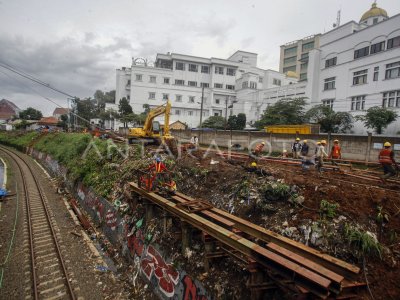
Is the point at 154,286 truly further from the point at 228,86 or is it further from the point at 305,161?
the point at 228,86

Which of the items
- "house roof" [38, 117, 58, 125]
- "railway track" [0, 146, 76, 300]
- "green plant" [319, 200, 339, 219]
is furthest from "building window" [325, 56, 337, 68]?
"house roof" [38, 117, 58, 125]

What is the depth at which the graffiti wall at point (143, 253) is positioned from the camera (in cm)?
655

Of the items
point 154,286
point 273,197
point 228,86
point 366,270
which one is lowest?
point 154,286

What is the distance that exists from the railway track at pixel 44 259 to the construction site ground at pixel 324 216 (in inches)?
213

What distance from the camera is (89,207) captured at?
1406 centimetres

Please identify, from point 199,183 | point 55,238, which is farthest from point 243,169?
point 55,238

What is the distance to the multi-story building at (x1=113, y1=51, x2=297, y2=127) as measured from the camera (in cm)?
4947

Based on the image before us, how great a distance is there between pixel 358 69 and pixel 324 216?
29.5 metres

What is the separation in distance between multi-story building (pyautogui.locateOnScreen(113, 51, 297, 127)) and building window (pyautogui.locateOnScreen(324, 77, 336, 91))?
16193 millimetres

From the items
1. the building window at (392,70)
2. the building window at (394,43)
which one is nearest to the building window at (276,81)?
the building window at (394,43)

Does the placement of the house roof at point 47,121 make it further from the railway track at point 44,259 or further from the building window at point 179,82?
the railway track at point 44,259

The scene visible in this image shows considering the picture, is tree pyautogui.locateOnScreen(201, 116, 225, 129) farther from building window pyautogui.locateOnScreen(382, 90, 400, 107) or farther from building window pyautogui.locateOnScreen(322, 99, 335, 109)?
building window pyautogui.locateOnScreen(382, 90, 400, 107)

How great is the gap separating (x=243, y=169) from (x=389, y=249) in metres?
5.75

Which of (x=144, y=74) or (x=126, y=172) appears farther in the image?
(x=144, y=74)
